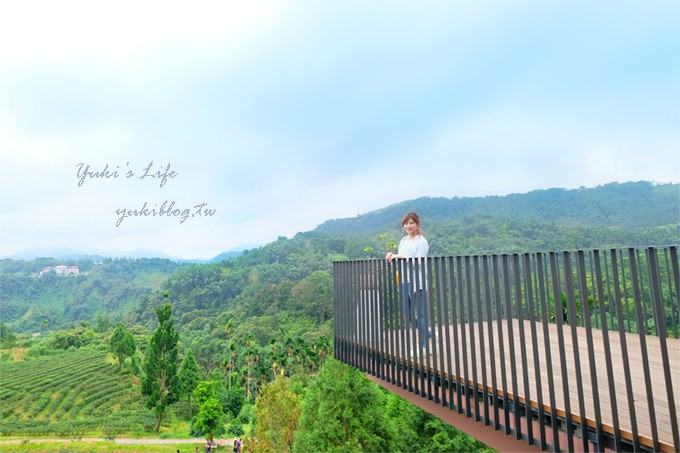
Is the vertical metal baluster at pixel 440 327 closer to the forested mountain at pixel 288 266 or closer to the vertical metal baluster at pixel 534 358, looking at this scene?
the vertical metal baluster at pixel 534 358

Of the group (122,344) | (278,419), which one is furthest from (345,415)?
(122,344)

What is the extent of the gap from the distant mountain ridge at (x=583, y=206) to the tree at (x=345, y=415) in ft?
120

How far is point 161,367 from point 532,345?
31495 mm

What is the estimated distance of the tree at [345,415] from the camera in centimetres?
902

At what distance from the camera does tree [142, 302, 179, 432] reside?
27891 mm

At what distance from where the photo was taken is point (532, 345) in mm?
2330

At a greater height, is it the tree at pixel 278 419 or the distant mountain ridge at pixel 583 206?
the distant mountain ridge at pixel 583 206

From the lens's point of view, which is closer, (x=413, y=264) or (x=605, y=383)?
(x=605, y=383)

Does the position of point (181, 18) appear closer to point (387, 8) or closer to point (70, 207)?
point (387, 8)

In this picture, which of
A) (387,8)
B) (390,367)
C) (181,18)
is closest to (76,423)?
(181,18)

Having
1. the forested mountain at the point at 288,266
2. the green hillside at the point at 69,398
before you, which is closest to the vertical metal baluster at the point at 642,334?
the forested mountain at the point at 288,266

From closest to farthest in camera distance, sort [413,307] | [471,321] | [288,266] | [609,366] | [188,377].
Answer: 1. [609,366]
2. [471,321]
3. [413,307]
4. [188,377]
5. [288,266]

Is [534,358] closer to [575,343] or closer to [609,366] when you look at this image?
[575,343]

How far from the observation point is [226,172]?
230 ft
